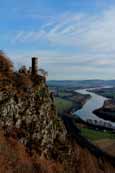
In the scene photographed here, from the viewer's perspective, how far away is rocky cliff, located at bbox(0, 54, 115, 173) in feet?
90.8

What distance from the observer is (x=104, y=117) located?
138125 millimetres

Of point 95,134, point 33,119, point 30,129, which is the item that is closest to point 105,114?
point 95,134

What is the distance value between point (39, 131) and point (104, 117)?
107126 millimetres

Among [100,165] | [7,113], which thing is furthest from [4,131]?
[100,165]

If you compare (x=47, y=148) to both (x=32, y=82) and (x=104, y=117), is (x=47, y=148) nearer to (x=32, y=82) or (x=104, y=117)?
(x=32, y=82)

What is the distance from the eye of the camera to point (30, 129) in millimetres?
31922

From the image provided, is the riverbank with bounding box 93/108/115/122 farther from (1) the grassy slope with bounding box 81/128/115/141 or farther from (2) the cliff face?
(2) the cliff face

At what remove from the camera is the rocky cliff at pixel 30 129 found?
2768 cm

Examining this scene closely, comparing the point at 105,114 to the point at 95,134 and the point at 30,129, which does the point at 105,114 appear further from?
the point at 30,129

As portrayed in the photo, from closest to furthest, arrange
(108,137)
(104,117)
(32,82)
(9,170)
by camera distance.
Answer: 1. (9,170)
2. (32,82)
3. (108,137)
4. (104,117)

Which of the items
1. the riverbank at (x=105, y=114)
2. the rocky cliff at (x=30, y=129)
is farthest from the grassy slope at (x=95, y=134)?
the rocky cliff at (x=30, y=129)

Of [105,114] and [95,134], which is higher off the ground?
[95,134]

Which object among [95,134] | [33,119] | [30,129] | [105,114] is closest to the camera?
[30,129]

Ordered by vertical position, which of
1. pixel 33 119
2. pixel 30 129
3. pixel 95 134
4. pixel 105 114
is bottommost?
pixel 105 114
